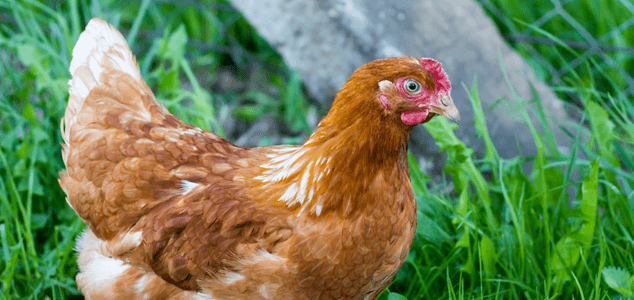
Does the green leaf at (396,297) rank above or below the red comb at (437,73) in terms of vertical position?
below

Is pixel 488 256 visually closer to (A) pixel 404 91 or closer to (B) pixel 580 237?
(B) pixel 580 237

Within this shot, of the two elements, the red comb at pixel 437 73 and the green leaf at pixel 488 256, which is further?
the green leaf at pixel 488 256

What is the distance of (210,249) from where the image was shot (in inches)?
68.5

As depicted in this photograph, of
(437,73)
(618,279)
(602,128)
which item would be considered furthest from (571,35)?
(437,73)

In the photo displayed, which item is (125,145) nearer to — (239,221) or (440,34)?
(239,221)

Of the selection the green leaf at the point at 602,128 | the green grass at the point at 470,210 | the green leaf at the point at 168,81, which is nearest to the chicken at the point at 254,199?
the green grass at the point at 470,210

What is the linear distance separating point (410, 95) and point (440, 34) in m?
1.81

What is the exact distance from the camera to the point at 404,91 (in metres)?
1.53

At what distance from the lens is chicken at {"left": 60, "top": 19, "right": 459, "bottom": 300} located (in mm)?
1577

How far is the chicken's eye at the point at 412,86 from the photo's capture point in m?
1.53

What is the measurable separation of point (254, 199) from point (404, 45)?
5.69 ft

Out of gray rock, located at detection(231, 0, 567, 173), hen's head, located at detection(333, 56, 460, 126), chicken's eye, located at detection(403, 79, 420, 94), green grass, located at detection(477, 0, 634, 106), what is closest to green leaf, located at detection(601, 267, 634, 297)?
hen's head, located at detection(333, 56, 460, 126)

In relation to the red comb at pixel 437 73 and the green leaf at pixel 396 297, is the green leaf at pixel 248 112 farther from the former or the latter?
the red comb at pixel 437 73

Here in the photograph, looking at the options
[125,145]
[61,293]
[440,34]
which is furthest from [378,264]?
[440,34]
